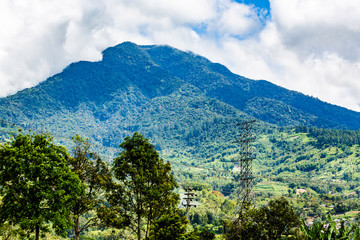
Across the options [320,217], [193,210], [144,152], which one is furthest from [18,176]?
[320,217]

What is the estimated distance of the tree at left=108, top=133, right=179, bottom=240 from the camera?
31172 mm

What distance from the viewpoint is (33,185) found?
25.4 m

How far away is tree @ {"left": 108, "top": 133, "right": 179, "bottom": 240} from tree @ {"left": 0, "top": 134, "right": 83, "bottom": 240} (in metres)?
5.76

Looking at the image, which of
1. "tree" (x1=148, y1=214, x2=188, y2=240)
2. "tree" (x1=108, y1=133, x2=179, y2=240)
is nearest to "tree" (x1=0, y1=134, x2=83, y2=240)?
"tree" (x1=108, y1=133, x2=179, y2=240)

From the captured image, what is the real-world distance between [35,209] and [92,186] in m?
7.91

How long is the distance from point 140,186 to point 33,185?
9921 millimetres

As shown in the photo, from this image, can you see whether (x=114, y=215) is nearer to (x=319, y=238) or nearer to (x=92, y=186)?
(x=92, y=186)

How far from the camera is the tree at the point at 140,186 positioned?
31.2m

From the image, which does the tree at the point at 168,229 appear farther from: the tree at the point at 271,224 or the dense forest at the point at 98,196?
the tree at the point at 271,224

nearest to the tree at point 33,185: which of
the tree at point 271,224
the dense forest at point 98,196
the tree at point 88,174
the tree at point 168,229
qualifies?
the dense forest at point 98,196

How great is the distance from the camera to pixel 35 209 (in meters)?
25.5

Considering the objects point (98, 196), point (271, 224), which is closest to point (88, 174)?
point (98, 196)

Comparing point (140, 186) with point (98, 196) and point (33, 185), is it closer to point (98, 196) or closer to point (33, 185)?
point (98, 196)

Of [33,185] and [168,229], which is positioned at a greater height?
[33,185]
